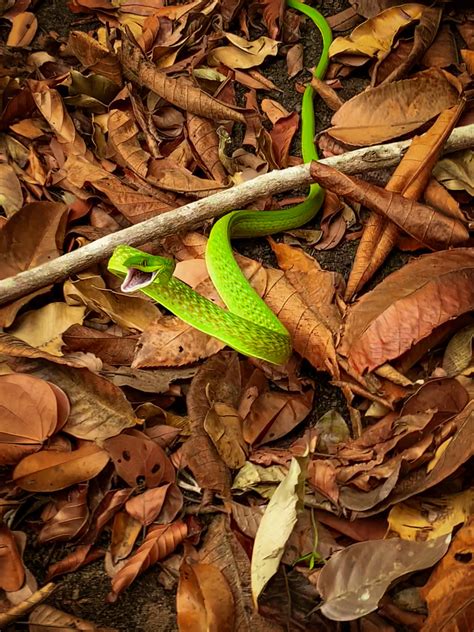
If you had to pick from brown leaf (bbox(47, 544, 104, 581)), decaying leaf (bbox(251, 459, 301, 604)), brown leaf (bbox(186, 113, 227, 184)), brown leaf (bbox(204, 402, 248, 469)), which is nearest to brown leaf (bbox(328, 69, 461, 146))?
brown leaf (bbox(186, 113, 227, 184))

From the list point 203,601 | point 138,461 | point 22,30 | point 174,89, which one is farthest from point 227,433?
point 22,30

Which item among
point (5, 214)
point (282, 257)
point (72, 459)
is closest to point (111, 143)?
point (5, 214)

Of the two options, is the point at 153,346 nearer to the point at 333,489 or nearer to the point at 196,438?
the point at 196,438

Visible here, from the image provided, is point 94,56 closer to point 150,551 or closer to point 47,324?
point 47,324

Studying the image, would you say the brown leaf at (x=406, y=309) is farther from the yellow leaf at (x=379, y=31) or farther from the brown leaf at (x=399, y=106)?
the yellow leaf at (x=379, y=31)

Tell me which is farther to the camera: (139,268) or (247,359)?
(247,359)
